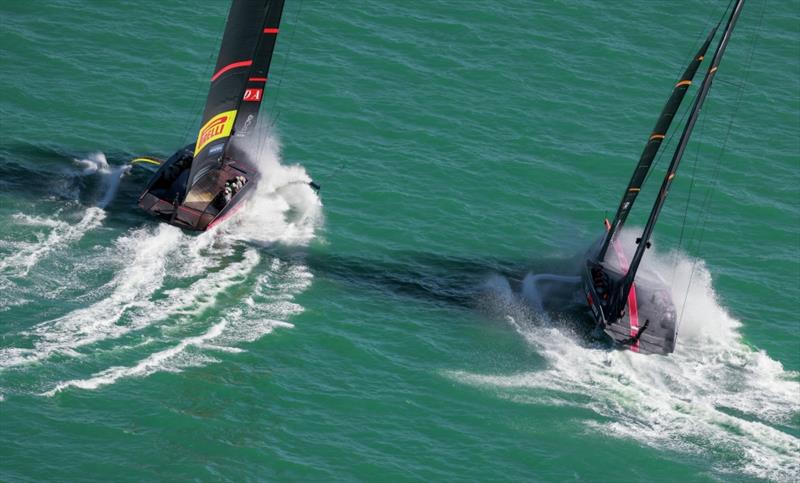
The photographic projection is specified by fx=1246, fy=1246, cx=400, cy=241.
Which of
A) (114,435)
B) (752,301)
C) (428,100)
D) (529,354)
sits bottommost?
(114,435)

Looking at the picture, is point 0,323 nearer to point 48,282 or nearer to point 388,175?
point 48,282

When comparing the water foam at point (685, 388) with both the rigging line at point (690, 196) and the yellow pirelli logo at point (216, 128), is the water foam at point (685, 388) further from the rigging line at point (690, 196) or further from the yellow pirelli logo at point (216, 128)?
the yellow pirelli logo at point (216, 128)

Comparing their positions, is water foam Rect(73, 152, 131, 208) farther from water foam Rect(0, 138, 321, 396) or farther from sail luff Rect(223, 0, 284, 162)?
sail luff Rect(223, 0, 284, 162)

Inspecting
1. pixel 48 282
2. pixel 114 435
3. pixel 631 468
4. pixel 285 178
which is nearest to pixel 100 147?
pixel 285 178

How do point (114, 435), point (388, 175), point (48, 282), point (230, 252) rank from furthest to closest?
point (388, 175) < point (230, 252) < point (48, 282) < point (114, 435)

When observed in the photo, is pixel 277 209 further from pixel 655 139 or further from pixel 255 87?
pixel 655 139

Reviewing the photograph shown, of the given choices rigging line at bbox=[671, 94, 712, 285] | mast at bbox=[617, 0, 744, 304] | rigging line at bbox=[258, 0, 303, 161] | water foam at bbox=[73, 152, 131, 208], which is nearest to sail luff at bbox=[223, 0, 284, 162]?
rigging line at bbox=[258, 0, 303, 161]
